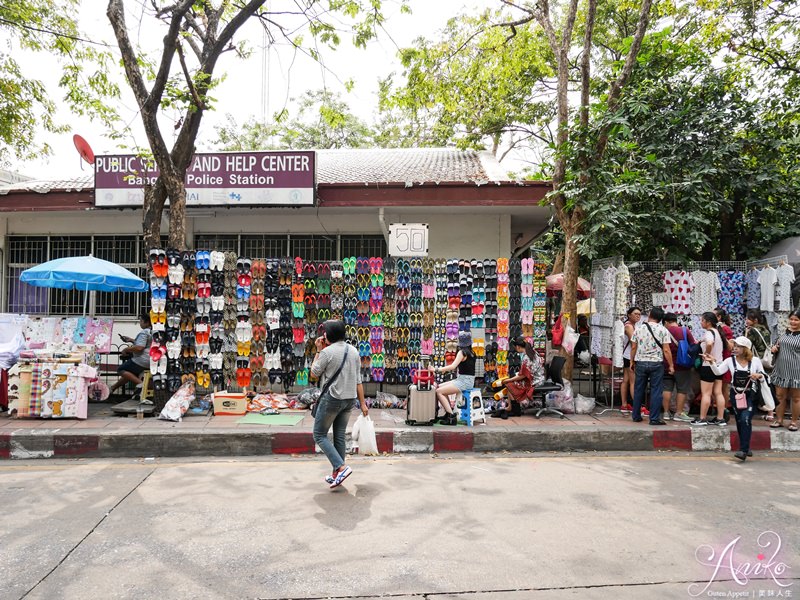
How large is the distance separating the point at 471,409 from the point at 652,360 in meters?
2.60

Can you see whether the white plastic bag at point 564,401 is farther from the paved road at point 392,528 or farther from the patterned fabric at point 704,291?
the patterned fabric at point 704,291

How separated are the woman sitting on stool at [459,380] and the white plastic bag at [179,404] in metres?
3.59

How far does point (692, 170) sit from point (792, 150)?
2294mm

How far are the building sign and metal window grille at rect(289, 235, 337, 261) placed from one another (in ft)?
4.96

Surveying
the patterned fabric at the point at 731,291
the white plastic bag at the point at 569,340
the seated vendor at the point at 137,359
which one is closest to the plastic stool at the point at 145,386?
the seated vendor at the point at 137,359

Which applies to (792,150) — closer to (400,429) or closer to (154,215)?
(400,429)

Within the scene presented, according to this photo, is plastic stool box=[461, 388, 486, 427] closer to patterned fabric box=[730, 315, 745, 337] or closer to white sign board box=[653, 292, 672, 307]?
white sign board box=[653, 292, 672, 307]

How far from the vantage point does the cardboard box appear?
8266 mm

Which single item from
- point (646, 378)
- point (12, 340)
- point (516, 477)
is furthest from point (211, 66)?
point (646, 378)

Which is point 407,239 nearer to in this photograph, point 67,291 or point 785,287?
point 785,287

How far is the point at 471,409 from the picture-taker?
25.3 feet

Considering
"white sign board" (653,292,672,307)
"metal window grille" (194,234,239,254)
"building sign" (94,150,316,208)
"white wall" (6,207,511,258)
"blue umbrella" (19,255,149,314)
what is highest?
"building sign" (94,150,316,208)

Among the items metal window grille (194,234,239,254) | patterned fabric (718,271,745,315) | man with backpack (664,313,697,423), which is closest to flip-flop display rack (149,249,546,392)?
man with backpack (664,313,697,423)
